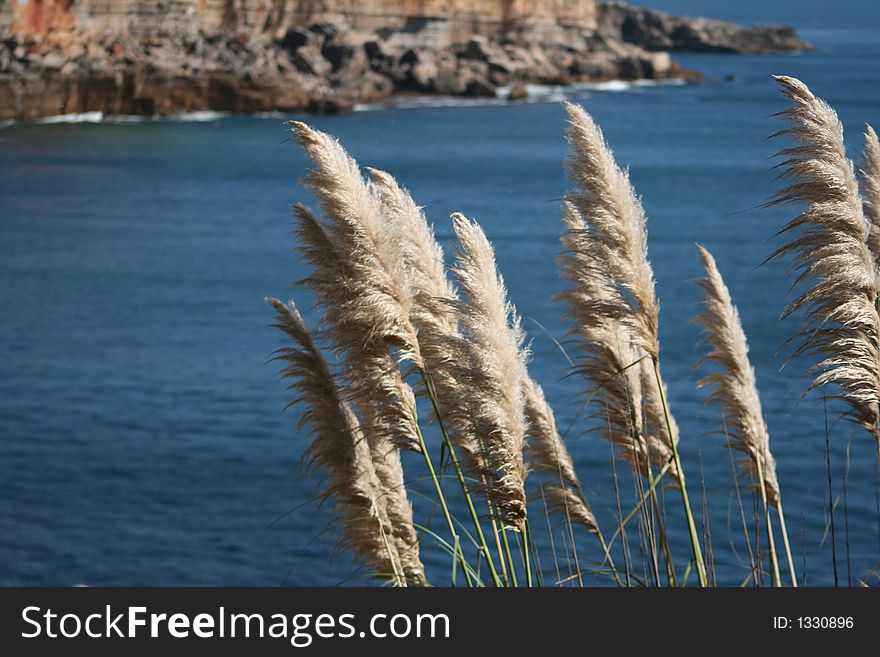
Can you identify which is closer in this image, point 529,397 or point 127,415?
point 529,397

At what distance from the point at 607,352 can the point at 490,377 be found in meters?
0.72

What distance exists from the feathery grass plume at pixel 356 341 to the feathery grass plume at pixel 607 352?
0.57 meters

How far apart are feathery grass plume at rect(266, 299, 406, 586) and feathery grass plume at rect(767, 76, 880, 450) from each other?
3.66 ft

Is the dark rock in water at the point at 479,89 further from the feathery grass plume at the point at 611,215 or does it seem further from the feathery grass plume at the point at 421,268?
the feathery grass plume at the point at 611,215

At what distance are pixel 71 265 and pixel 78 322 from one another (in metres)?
5.93

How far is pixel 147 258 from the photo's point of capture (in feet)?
93.0

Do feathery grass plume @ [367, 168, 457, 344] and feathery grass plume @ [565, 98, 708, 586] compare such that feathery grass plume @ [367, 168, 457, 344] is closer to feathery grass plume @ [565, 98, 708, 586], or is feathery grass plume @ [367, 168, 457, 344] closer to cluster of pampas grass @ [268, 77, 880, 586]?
cluster of pampas grass @ [268, 77, 880, 586]

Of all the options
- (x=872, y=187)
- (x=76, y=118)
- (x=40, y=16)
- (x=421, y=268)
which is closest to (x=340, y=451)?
(x=421, y=268)

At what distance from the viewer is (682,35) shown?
113m

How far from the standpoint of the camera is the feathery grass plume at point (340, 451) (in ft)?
→ 10.9

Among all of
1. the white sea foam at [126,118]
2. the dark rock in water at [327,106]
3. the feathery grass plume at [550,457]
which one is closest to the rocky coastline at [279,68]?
the dark rock in water at [327,106]

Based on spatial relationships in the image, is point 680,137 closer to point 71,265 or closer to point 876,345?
point 71,265

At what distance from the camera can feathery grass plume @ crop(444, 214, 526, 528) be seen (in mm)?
3021
